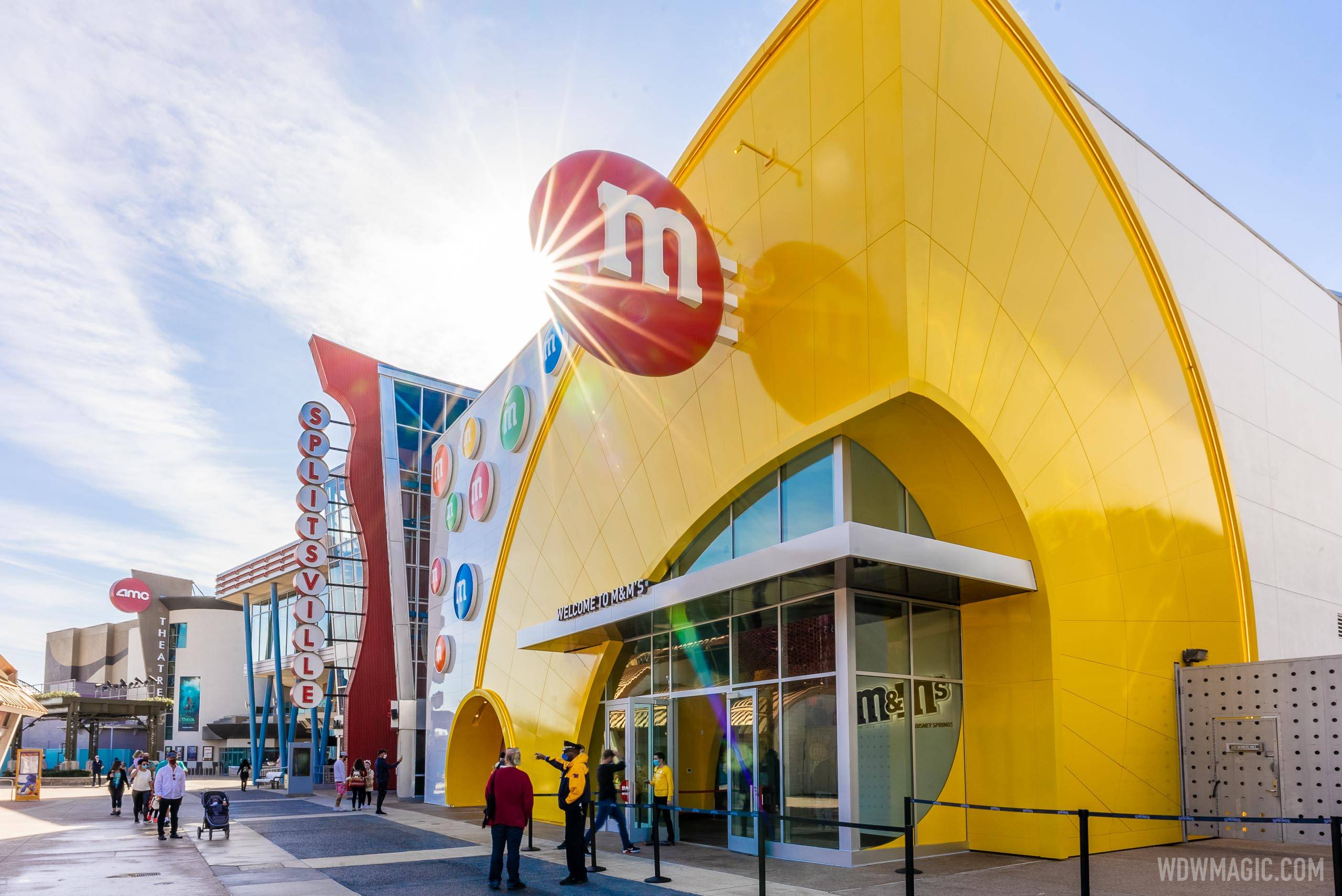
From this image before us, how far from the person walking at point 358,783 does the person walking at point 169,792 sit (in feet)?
20.2

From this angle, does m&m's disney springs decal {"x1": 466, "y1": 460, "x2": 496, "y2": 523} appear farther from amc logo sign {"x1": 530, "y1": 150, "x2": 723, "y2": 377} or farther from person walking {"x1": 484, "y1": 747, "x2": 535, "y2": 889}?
person walking {"x1": 484, "y1": 747, "x2": 535, "y2": 889}

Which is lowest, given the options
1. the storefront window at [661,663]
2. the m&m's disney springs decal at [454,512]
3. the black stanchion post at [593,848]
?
the black stanchion post at [593,848]

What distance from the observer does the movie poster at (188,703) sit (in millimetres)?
66062

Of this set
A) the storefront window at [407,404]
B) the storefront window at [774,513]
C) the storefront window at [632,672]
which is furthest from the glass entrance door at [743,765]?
the storefront window at [407,404]

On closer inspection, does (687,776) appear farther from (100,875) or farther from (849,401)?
(100,875)

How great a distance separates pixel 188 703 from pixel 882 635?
6784 centimetres

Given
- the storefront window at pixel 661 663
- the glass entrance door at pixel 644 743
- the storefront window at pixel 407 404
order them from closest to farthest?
the glass entrance door at pixel 644 743 < the storefront window at pixel 661 663 < the storefront window at pixel 407 404

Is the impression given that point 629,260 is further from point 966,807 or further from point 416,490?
point 416,490

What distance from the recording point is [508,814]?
11.0 meters

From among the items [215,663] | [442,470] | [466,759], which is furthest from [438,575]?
[215,663]

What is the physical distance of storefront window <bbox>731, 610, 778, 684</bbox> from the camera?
13.6 meters

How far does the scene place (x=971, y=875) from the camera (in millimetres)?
10664

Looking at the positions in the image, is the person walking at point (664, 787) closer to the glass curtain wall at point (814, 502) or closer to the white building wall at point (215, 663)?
the glass curtain wall at point (814, 502)

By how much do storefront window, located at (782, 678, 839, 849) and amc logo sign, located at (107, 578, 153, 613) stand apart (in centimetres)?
7353
